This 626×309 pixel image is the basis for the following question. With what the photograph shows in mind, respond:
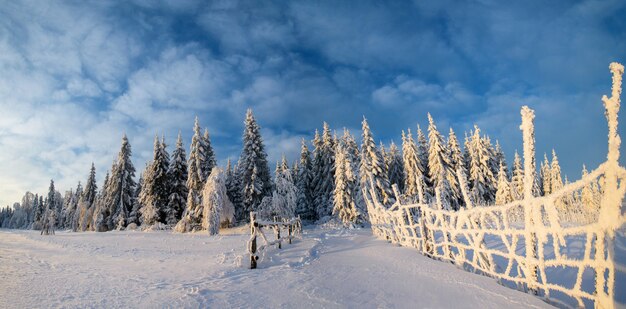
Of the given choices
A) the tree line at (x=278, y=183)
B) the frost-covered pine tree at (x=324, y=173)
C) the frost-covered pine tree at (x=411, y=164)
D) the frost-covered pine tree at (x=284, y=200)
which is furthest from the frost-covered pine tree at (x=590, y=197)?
the frost-covered pine tree at (x=324, y=173)

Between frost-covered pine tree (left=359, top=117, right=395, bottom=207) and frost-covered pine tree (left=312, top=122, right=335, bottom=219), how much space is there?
5.79 metres

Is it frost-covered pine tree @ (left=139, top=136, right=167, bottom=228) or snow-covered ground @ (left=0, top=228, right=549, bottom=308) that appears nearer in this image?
snow-covered ground @ (left=0, top=228, right=549, bottom=308)

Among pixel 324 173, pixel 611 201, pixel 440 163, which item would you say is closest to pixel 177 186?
pixel 324 173

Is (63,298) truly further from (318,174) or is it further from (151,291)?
(318,174)

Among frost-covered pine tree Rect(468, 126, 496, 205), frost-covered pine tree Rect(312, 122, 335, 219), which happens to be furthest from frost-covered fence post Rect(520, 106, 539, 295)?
frost-covered pine tree Rect(468, 126, 496, 205)

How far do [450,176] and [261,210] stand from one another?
23324 mm

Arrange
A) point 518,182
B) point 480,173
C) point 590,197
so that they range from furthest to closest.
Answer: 1. point 518,182
2. point 480,173
3. point 590,197

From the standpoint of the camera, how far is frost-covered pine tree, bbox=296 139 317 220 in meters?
43.0

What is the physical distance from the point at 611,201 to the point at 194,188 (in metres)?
34.7

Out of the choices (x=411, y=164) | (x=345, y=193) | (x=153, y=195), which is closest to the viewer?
(x=345, y=193)

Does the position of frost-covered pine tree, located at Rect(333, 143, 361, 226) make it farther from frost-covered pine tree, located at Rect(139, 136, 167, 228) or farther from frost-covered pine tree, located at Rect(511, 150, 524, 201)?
frost-covered pine tree, located at Rect(139, 136, 167, 228)

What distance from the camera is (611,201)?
3.35 metres

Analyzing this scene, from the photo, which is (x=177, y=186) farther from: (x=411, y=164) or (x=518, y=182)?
(x=518, y=182)

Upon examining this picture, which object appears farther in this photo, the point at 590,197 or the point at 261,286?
the point at 590,197
